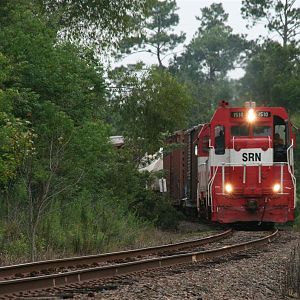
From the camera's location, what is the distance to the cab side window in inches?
828

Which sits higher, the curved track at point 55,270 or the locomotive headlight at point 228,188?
the locomotive headlight at point 228,188

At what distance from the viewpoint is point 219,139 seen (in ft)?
69.8

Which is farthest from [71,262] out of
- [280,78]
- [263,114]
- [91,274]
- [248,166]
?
[280,78]

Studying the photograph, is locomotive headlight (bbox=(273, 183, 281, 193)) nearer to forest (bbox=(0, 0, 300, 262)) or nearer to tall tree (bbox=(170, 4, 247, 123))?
forest (bbox=(0, 0, 300, 262))

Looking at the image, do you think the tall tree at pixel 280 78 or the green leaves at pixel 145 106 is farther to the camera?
the tall tree at pixel 280 78

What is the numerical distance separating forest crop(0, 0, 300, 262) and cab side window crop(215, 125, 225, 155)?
10.2 ft

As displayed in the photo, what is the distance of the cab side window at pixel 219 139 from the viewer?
2103cm

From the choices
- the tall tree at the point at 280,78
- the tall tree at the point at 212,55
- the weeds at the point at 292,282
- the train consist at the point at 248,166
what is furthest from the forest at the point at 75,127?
the tall tree at the point at 212,55

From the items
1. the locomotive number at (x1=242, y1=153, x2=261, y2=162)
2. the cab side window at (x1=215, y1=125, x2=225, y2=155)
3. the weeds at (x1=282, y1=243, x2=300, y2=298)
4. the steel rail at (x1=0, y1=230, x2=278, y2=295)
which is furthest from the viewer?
the cab side window at (x1=215, y1=125, x2=225, y2=155)

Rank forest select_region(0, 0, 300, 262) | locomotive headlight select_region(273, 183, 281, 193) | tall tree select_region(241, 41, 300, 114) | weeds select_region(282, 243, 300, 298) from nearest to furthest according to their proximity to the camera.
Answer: weeds select_region(282, 243, 300, 298) < forest select_region(0, 0, 300, 262) < locomotive headlight select_region(273, 183, 281, 193) < tall tree select_region(241, 41, 300, 114)

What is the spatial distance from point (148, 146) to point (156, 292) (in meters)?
18.1

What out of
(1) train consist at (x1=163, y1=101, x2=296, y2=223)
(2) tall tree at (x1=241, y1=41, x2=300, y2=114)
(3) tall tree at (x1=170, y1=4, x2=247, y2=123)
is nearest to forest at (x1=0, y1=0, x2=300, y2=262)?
(1) train consist at (x1=163, y1=101, x2=296, y2=223)

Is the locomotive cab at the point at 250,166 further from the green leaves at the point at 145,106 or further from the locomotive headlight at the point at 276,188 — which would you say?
the green leaves at the point at 145,106

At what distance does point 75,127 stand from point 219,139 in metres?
4.44
